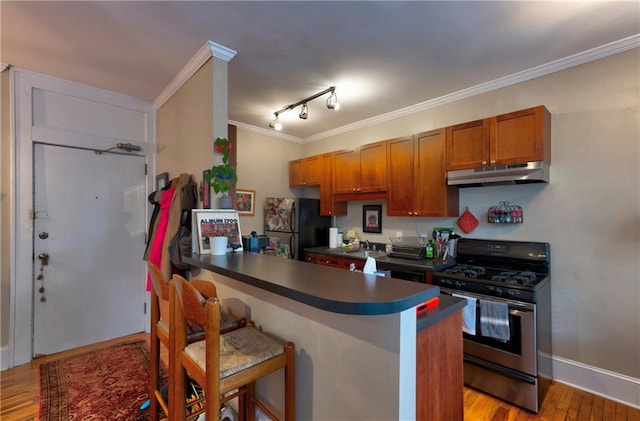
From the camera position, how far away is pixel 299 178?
441 centimetres

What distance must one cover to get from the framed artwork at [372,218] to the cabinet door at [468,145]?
3.91 feet

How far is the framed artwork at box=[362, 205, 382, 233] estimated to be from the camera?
378 centimetres

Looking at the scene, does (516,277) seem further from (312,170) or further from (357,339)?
(312,170)

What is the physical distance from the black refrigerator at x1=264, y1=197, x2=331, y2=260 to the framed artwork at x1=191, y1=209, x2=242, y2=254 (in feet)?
5.07

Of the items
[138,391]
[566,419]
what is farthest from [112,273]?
[566,419]

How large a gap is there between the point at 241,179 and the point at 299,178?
0.86 meters

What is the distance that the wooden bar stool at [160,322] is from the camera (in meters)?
1.58

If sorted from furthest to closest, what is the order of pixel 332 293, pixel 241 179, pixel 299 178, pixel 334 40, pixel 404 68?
pixel 299 178 → pixel 241 179 → pixel 404 68 → pixel 334 40 → pixel 332 293

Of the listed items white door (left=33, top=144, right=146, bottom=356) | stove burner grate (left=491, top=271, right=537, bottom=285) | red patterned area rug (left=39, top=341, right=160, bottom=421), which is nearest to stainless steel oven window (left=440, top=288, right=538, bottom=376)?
stove burner grate (left=491, top=271, right=537, bottom=285)

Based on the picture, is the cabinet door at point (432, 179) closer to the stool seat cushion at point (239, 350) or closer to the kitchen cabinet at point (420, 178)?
the kitchen cabinet at point (420, 178)

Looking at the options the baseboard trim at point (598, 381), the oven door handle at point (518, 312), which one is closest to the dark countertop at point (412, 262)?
the oven door handle at point (518, 312)

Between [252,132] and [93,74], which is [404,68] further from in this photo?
[93,74]

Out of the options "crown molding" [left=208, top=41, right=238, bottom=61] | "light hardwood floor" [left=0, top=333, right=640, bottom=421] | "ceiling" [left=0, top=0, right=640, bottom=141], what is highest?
"ceiling" [left=0, top=0, right=640, bottom=141]

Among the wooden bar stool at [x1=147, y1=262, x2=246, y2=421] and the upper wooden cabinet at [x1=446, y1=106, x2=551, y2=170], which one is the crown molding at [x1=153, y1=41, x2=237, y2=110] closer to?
the wooden bar stool at [x1=147, y1=262, x2=246, y2=421]
